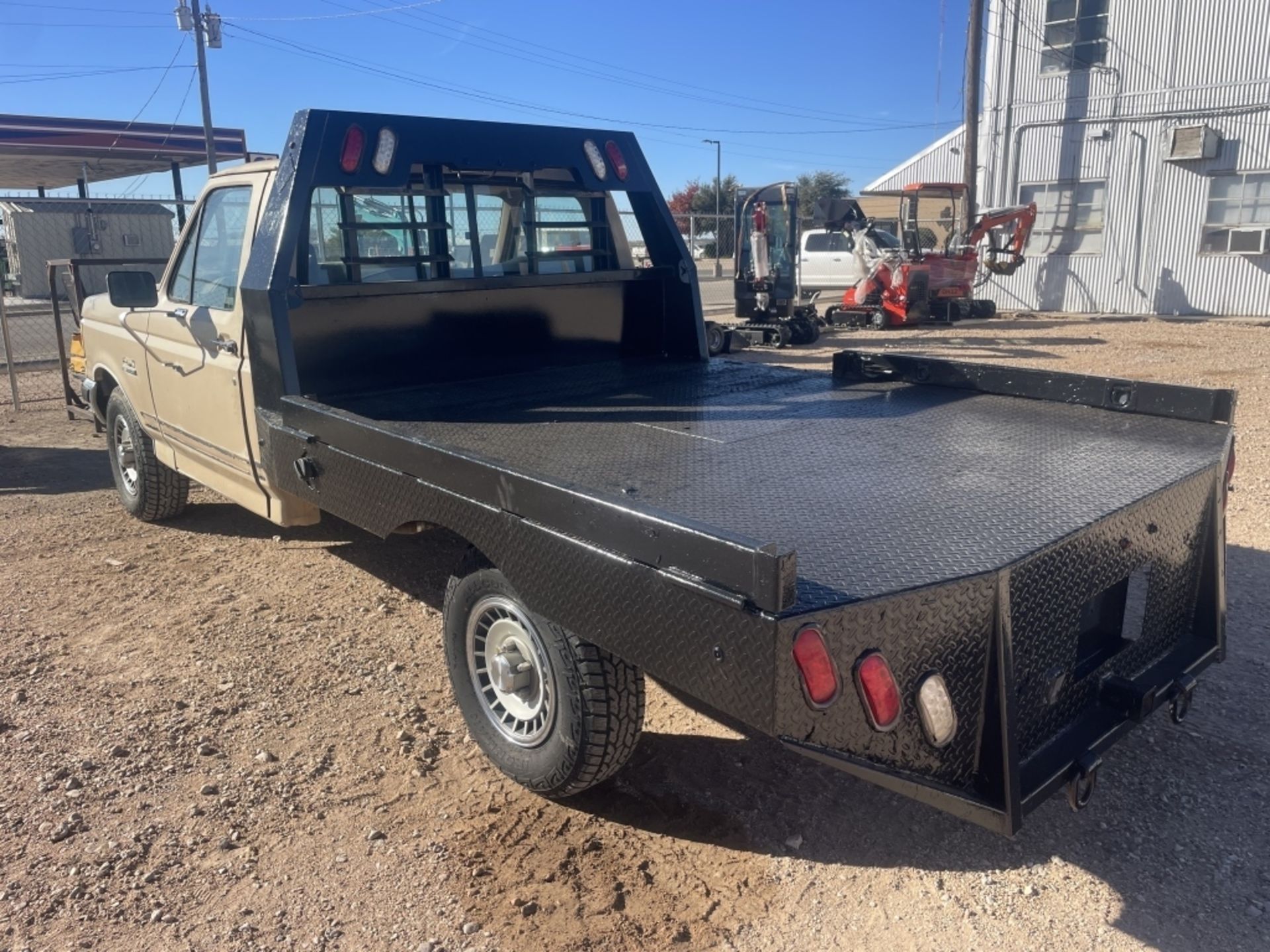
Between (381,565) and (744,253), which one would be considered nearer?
(381,565)

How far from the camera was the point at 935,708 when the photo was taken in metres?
2.33

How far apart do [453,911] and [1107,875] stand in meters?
1.87

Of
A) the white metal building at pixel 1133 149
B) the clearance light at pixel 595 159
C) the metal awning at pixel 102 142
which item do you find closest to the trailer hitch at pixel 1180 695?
the clearance light at pixel 595 159

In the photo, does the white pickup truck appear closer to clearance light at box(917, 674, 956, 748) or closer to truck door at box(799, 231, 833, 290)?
truck door at box(799, 231, 833, 290)

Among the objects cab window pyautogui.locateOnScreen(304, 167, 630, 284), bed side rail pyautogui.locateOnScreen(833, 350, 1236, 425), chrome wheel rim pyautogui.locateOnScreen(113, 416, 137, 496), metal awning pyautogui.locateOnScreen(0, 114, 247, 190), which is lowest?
chrome wheel rim pyautogui.locateOnScreen(113, 416, 137, 496)

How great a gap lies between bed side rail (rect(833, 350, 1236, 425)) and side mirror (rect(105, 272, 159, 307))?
3545 mm

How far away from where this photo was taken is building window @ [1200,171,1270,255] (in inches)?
736

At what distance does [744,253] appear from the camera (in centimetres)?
1641

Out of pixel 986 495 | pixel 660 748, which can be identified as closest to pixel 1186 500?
pixel 986 495

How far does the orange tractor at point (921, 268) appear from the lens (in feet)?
58.0

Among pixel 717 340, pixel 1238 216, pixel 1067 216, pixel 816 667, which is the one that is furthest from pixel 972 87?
pixel 816 667

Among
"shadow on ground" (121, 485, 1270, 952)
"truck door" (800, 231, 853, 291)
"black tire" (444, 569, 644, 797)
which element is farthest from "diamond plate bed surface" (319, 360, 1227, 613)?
"truck door" (800, 231, 853, 291)

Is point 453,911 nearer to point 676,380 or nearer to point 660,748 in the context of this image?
point 660,748

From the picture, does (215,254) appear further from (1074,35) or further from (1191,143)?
(1074,35)
